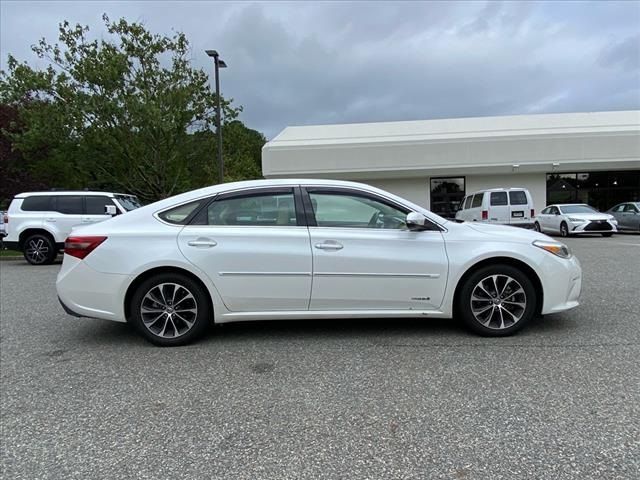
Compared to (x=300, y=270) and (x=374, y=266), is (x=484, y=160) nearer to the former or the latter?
(x=374, y=266)

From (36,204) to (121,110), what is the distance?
5.73m

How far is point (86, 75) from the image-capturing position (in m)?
16.5

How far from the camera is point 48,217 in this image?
12094mm

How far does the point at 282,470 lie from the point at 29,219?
12267 mm

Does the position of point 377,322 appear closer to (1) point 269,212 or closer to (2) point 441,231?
(2) point 441,231

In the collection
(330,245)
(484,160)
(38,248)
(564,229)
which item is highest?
(484,160)

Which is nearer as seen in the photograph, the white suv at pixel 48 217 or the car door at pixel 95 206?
the white suv at pixel 48 217

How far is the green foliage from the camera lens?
16516 mm

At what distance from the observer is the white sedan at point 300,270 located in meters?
4.32

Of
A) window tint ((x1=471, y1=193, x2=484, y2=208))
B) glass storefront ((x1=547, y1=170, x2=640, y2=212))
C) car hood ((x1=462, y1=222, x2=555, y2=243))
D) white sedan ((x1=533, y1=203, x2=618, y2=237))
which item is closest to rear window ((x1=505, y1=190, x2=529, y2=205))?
window tint ((x1=471, y1=193, x2=484, y2=208))

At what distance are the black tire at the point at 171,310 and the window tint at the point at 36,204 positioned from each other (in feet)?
31.6

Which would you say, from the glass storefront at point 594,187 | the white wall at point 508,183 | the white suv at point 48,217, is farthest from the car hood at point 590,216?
the white suv at point 48,217

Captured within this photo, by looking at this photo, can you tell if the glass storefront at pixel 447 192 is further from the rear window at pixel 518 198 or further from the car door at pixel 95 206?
the car door at pixel 95 206

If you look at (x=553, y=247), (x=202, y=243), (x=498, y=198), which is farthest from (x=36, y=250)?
(x=498, y=198)
